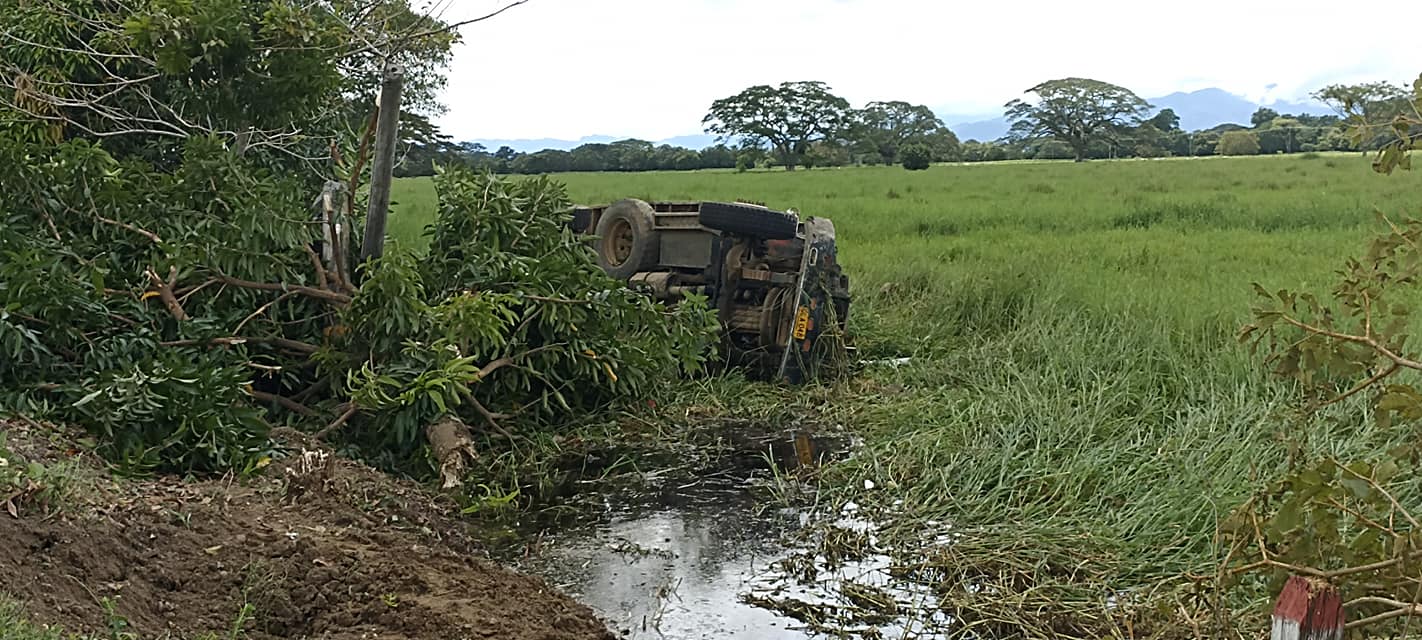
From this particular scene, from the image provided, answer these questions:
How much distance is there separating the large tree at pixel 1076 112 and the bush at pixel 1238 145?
8.98m

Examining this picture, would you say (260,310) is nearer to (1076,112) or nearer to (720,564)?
(720,564)

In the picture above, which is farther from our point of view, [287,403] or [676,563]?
[287,403]

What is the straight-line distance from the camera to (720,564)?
510 cm

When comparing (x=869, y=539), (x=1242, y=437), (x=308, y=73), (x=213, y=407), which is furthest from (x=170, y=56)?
(x=1242, y=437)

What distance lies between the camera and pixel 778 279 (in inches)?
334

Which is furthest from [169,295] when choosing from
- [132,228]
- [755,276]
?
[755,276]

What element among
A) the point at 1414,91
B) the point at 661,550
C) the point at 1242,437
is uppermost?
the point at 1414,91

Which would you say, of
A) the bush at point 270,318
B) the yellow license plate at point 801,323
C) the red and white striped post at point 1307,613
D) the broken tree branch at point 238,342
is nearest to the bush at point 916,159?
the yellow license plate at point 801,323

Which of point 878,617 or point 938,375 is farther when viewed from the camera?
point 938,375

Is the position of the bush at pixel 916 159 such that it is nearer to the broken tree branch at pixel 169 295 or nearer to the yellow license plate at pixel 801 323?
the yellow license plate at pixel 801 323

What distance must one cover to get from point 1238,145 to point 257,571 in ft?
165

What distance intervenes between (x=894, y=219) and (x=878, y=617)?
14.6 meters

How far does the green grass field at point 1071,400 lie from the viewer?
16.0ft

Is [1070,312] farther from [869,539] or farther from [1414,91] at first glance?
[1414,91]
